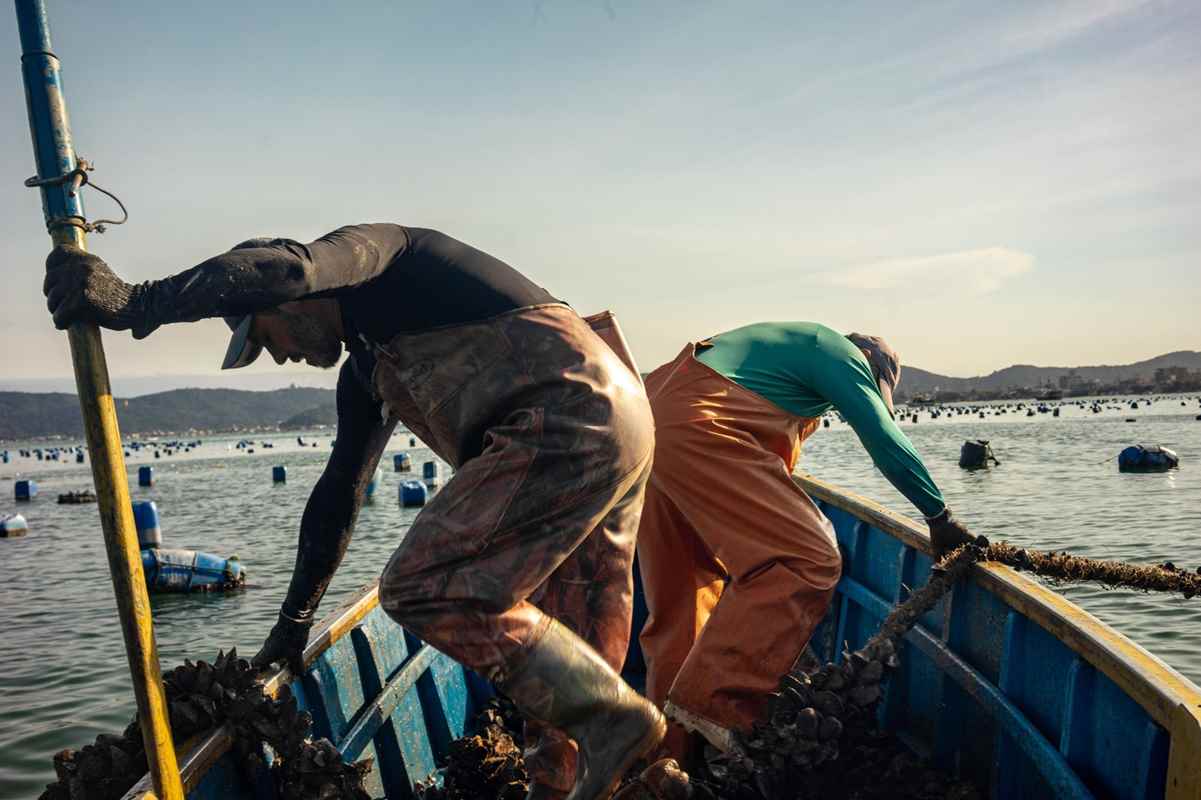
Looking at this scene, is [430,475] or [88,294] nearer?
[88,294]

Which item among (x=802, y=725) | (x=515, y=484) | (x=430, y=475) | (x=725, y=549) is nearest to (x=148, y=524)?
(x=430, y=475)

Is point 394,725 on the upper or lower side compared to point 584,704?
lower

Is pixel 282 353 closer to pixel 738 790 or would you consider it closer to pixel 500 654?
pixel 500 654

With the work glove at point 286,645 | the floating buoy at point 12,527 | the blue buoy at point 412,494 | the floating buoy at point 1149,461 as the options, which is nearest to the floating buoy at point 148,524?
the floating buoy at point 12,527

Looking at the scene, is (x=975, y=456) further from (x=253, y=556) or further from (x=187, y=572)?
(x=187, y=572)

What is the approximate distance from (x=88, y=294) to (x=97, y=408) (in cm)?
27

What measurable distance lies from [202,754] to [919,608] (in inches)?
102

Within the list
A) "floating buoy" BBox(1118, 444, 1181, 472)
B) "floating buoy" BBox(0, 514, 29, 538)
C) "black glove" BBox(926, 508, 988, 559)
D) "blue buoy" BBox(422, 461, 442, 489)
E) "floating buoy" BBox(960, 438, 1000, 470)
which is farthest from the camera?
"blue buoy" BBox(422, 461, 442, 489)

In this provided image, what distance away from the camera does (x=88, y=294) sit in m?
1.91

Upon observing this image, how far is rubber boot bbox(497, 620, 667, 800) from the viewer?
213cm

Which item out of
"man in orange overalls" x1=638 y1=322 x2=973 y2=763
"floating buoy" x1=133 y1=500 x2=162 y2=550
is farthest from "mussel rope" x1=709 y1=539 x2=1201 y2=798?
"floating buoy" x1=133 y1=500 x2=162 y2=550

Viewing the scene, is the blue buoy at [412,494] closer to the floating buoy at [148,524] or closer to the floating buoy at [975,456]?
the floating buoy at [148,524]

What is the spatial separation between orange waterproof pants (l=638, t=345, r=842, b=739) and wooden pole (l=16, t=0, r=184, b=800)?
179cm

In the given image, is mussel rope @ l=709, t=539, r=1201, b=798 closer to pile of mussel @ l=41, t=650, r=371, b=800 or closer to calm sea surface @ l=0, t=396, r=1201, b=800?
pile of mussel @ l=41, t=650, r=371, b=800
